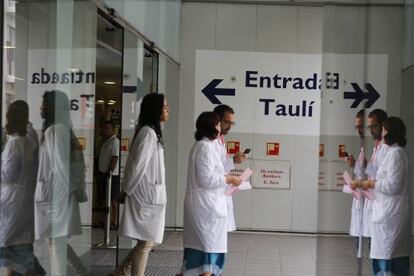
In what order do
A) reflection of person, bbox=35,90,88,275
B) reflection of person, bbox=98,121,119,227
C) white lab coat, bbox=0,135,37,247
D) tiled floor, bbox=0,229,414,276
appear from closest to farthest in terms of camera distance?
white lab coat, bbox=0,135,37,247 → reflection of person, bbox=35,90,88,275 → tiled floor, bbox=0,229,414,276 → reflection of person, bbox=98,121,119,227

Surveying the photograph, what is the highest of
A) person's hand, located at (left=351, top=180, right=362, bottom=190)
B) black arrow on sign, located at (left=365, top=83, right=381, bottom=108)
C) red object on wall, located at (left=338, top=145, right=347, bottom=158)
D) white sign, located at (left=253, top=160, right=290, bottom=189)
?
black arrow on sign, located at (left=365, top=83, right=381, bottom=108)

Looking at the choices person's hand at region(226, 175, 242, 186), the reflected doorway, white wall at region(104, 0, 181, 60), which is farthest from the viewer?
the reflected doorway

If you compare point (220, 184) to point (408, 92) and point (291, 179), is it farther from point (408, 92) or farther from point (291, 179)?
point (291, 179)

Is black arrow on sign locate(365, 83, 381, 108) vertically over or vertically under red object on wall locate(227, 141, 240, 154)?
over

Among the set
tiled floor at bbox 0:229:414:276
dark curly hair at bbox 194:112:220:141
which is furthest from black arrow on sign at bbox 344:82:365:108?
dark curly hair at bbox 194:112:220:141

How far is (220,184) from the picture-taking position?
562 cm

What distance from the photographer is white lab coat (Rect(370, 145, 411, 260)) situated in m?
4.30

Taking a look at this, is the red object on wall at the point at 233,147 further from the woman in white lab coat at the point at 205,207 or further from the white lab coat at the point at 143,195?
the white lab coat at the point at 143,195

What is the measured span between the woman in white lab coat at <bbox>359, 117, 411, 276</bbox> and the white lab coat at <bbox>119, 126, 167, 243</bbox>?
1.93m

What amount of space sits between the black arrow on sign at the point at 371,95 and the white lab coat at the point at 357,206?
0.30 m

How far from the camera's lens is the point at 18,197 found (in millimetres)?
3820

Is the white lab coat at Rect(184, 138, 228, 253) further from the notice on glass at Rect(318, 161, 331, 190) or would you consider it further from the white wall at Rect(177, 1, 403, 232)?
the white wall at Rect(177, 1, 403, 232)

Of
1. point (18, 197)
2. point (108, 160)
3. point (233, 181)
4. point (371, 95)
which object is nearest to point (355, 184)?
point (371, 95)

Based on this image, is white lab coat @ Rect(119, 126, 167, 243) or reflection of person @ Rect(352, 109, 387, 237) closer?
reflection of person @ Rect(352, 109, 387, 237)
